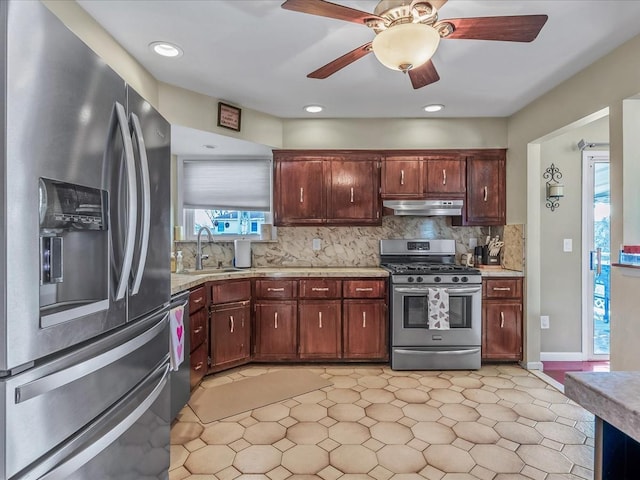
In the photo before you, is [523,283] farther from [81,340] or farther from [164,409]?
[81,340]

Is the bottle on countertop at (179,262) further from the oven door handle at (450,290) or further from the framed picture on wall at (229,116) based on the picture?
the oven door handle at (450,290)

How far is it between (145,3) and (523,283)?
12.0 feet

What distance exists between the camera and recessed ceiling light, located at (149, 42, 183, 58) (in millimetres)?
2293

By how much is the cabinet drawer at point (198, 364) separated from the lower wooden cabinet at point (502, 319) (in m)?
2.58

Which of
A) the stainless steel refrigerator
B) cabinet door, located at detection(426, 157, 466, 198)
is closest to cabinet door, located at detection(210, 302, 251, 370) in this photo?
the stainless steel refrigerator

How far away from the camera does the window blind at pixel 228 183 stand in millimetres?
4004

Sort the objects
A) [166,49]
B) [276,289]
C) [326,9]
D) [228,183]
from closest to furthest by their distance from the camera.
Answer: [326,9], [166,49], [276,289], [228,183]

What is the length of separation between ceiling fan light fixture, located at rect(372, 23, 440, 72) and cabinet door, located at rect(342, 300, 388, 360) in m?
2.29

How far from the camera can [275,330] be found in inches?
137

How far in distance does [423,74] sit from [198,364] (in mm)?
2672

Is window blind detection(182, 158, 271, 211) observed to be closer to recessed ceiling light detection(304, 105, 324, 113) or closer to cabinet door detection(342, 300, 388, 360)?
recessed ceiling light detection(304, 105, 324, 113)

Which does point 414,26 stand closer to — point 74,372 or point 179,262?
point 74,372

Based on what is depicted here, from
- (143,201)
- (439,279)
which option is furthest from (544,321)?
(143,201)

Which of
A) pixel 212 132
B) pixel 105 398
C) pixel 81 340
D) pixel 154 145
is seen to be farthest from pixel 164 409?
pixel 212 132
